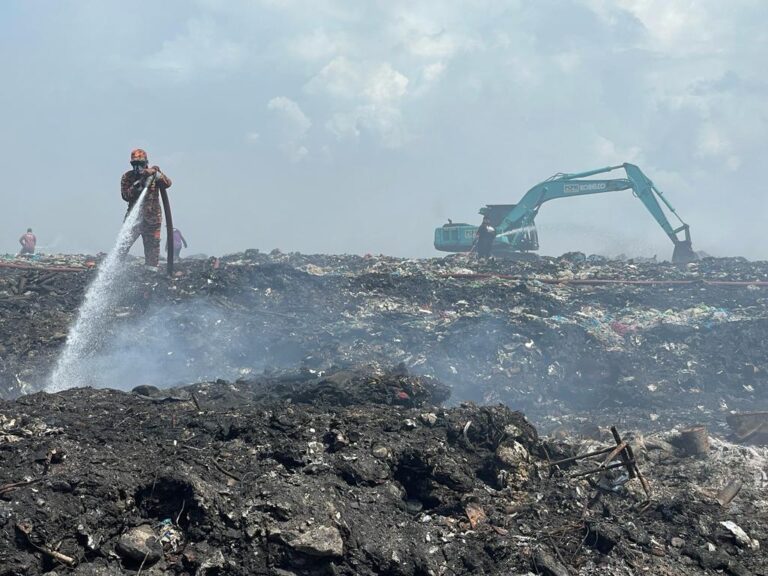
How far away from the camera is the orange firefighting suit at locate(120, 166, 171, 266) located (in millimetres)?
12352

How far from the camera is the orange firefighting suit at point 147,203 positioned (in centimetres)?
1235

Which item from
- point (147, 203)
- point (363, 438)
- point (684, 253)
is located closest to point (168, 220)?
point (147, 203)

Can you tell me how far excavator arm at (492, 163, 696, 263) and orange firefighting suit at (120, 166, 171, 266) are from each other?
36.7 feet

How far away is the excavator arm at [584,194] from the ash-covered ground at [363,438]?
265 inches

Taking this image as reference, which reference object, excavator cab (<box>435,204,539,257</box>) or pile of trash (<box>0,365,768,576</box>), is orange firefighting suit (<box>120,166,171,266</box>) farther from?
excavator cab (<box>435,204,539,257</box>)

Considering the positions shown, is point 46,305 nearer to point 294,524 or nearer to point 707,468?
point 294,524

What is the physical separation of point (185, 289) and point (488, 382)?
592 centimetres

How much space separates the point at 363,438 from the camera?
19.4 ft

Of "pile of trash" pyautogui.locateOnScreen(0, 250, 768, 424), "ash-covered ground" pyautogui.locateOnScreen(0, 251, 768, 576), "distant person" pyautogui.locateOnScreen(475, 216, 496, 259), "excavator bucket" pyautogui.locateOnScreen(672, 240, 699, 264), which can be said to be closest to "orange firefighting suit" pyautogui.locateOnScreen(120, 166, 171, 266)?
"pile of trash" pyautogui.locateOnScreen(0, 250, 768, 424)

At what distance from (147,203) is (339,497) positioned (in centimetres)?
898

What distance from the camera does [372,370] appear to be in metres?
9.62

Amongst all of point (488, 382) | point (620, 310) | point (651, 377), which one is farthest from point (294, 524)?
point (620, 310)

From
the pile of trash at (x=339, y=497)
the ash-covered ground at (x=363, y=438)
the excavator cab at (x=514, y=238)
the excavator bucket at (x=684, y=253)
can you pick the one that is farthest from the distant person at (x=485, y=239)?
the pile of trash at (x=339, y=497)

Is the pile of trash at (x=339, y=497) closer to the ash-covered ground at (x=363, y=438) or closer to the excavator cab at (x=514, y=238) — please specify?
the ash-covered ground at (x=363, y=438)
